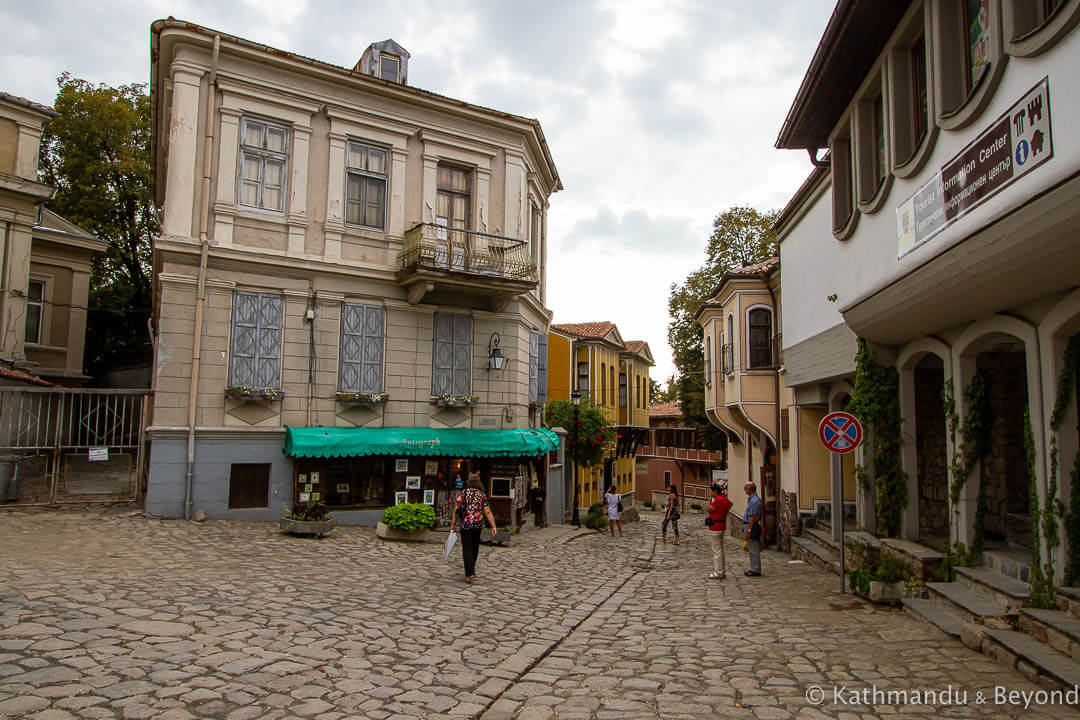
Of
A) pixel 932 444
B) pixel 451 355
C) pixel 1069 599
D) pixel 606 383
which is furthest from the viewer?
pixel 606 383

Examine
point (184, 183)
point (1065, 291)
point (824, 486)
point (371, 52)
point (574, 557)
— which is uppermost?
point (371, 52)

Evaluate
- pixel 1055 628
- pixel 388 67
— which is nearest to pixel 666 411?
pixel 388 67

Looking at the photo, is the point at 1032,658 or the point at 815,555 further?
the point at 815,555

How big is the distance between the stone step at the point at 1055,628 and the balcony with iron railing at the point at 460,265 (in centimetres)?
1202

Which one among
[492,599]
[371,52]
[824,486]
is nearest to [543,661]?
[492,599]

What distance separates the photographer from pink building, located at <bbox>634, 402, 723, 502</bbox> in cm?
5387

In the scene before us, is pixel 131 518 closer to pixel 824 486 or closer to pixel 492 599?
pixel 492 599

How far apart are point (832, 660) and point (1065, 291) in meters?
4.04

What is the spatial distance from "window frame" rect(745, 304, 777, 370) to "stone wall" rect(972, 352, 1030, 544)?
8.57 m

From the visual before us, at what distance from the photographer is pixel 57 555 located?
31.4 feet

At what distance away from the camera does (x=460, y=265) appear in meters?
16.4

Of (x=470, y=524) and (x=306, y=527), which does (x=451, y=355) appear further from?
(x=470, y=524)

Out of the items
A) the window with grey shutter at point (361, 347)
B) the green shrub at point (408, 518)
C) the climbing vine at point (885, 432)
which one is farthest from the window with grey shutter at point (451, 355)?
the climbing vine at point (885, 432)

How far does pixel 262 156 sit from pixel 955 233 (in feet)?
44.0
